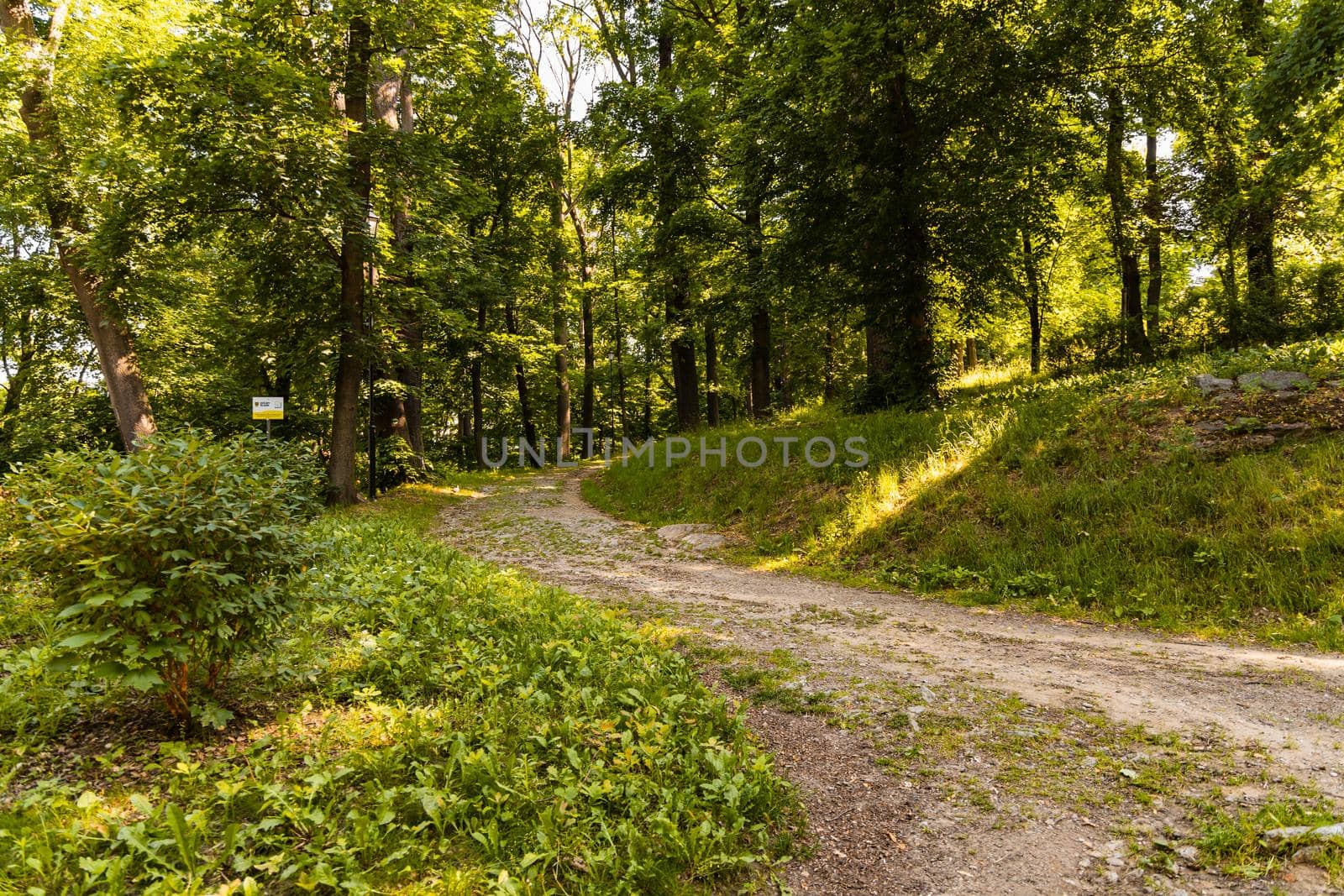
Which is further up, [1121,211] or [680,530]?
[1121,211]

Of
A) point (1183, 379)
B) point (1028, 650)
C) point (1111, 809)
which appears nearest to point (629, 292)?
point (1183, 379)

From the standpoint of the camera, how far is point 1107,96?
1098 cm

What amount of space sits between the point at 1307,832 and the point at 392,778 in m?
4.32

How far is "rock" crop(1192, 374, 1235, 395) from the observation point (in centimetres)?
839

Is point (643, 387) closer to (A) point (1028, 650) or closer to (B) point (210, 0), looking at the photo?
(B) point (210, 0)

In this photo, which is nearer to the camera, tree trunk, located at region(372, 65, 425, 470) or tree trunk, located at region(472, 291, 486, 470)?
tree trunk, located at region(372, 65, 425, 470)

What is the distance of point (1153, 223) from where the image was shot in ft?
40.6

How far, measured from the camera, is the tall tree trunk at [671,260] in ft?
54.1

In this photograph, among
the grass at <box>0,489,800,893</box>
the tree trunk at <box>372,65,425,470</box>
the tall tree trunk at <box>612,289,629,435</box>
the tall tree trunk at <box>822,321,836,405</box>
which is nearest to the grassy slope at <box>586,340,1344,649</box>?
the grass at <box>0,489,800,893</box>

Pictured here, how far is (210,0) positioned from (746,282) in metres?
13.8

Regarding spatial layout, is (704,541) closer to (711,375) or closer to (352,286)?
(352,286)

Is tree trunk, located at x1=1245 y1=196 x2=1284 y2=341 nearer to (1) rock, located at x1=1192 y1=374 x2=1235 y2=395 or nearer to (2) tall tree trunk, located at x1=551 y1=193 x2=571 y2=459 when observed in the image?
(1) rock, located at x1=1192 y1=374 x2=1235 y2=395

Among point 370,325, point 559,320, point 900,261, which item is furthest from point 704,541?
point 559,320

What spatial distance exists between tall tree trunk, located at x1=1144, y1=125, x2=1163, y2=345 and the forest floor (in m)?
10.5
